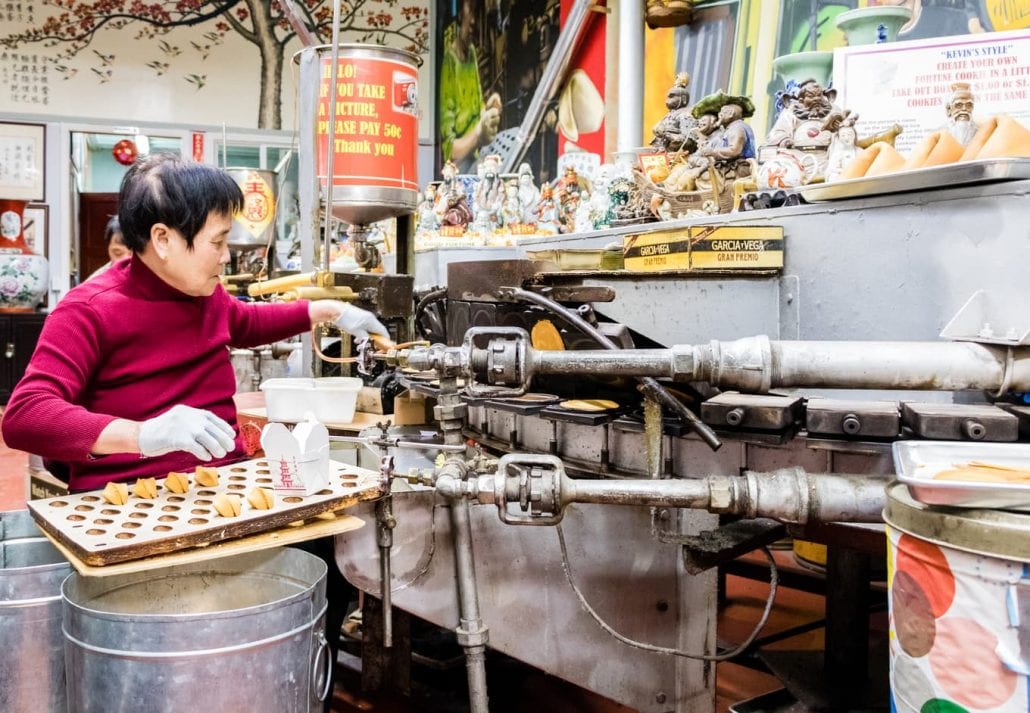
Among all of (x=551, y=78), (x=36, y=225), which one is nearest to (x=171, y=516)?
(x=551, y=78)

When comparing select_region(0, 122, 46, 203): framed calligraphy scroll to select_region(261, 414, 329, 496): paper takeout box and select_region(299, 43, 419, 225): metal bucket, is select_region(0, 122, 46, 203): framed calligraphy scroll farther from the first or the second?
select_region(261, 414, 329, 496): paper takeout box

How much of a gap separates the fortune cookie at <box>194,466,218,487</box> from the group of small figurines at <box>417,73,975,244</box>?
5.03ft

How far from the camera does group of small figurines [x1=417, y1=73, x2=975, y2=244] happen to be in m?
2.30

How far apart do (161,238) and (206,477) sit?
0.48 m

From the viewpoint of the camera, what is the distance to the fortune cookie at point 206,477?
169cm

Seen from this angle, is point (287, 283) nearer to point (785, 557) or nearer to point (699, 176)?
point (699, 176)

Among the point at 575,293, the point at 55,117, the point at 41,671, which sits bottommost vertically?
the point at 41,671

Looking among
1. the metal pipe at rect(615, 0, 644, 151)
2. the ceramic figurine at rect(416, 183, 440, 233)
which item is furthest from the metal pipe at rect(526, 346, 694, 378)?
the metal pipe at rect(615, 0, 644, 151)

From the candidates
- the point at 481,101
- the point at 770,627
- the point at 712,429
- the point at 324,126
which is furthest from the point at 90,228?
the point at 712,429

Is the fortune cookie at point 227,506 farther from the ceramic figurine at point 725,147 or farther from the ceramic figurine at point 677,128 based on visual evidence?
the ceramic figurine at point 677,128

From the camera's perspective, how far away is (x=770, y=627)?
3.13m

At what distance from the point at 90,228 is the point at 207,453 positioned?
11.0 metres

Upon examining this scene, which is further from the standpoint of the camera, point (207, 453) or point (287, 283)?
point (287, 283)

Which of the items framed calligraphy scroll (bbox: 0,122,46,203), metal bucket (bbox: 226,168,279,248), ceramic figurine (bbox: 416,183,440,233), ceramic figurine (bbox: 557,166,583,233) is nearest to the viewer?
ceramic figurine (bbox: 557,166,583,233)
